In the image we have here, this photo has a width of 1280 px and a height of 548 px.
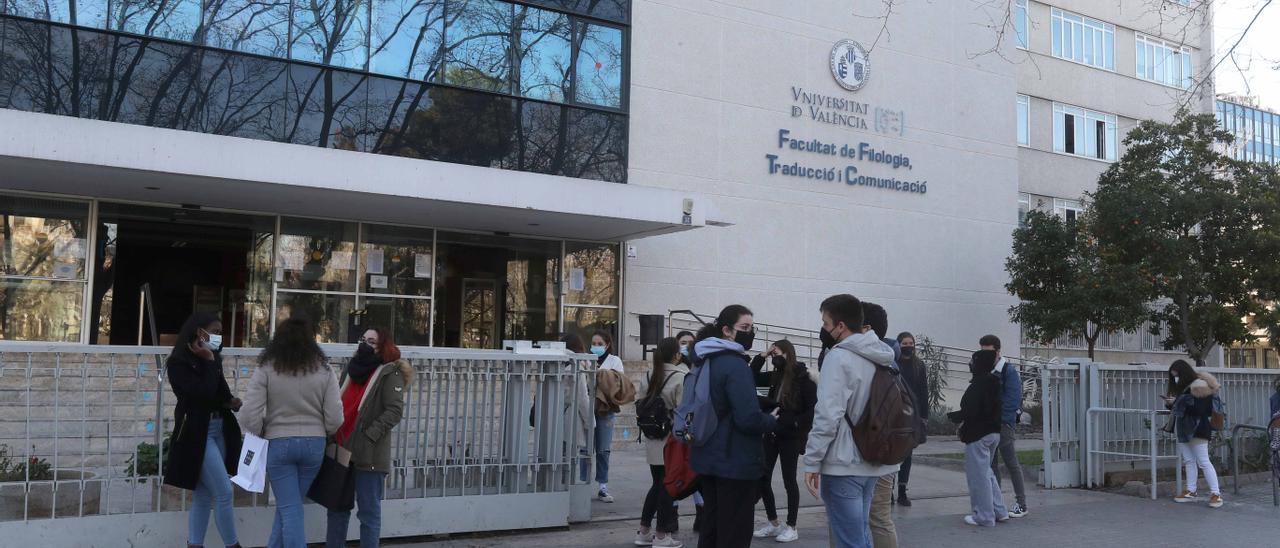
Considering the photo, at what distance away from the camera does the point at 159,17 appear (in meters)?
15.3

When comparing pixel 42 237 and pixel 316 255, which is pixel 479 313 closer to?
pixel 316 255

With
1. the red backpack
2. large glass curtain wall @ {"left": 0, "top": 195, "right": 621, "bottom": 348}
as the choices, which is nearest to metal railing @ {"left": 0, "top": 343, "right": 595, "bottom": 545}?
the red backpack

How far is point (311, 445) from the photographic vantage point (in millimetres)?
6613

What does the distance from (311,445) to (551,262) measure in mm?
13250

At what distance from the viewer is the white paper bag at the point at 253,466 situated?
654cm

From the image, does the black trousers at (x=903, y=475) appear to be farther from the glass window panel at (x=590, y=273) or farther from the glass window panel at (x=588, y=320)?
the glass window panel at (x=590, y=273)

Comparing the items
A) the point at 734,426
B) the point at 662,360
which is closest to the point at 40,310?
the point at 662,360

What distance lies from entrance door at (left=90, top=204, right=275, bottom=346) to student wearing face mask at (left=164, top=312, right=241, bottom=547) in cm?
1012

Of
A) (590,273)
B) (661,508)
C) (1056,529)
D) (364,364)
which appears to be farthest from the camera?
(590,273)

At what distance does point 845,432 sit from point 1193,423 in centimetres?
712

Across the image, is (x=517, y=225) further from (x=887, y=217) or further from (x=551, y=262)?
(x=887, y=217)

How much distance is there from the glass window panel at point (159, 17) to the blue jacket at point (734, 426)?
12146 millimetres

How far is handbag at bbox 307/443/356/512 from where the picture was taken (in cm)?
683

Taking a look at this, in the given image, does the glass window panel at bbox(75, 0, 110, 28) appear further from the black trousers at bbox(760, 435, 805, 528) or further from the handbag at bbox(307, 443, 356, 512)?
the black trousers at bbox(760, 435, 805, 528)
